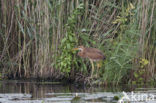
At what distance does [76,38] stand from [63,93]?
83.0 inches

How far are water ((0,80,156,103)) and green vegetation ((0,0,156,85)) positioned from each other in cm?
50

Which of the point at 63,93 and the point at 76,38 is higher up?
the point at 76,38

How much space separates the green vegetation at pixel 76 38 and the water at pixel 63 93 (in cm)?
50

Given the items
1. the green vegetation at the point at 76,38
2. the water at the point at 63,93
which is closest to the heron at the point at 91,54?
the green vegetation at the point at 76,38

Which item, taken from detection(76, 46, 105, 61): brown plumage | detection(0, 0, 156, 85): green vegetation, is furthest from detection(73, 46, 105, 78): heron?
detection(0, 0, 156, 85): green vegetation

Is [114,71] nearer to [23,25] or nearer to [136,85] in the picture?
[136,85]

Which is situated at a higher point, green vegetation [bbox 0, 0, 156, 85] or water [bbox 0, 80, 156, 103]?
green vegetation [bbox 0, 0, 156, 85]

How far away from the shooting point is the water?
7.17m

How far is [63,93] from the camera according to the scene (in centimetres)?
822

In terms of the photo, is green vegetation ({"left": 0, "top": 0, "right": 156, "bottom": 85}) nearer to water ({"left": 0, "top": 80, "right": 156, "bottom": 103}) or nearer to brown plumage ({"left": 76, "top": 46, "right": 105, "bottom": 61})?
brown plumage ({"left": 76, "top": 46, "right": 105, "bottom": 61})

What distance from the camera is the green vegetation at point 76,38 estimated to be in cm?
935

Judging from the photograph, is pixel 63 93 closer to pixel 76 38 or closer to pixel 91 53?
pixel 91 53

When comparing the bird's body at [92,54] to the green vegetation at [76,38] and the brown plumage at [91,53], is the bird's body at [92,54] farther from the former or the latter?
the green vegetation at [76,38]

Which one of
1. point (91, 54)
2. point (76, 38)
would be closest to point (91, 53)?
point (91, 54)
